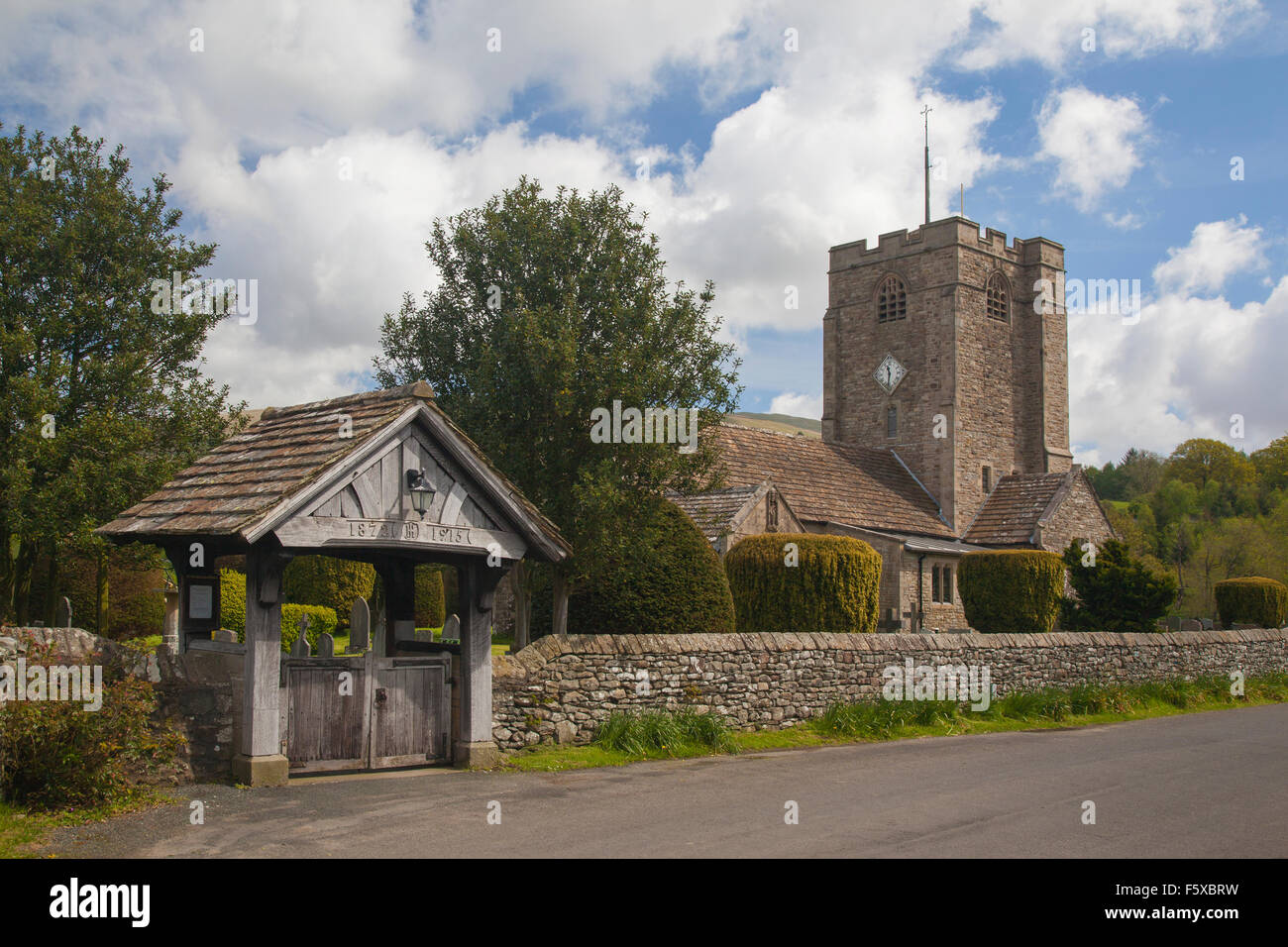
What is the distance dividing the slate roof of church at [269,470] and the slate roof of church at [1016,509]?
101 feet

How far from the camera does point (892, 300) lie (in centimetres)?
4559

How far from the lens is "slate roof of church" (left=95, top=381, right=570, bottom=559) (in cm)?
1117

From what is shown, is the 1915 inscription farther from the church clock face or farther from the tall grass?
the church clock face

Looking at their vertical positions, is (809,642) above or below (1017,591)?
below

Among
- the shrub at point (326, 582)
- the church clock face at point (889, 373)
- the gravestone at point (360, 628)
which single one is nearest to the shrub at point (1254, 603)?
the church clock face at point (889, 373)

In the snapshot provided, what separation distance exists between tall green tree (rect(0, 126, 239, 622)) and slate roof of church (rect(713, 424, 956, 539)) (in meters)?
16.6

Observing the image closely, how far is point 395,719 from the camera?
40.0 ft

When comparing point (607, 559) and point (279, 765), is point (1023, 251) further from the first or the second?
point (279, 765)

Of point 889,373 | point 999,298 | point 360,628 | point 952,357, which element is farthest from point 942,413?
point 360,628

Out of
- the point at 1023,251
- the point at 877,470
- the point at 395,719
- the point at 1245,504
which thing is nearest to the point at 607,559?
the point at 395,719

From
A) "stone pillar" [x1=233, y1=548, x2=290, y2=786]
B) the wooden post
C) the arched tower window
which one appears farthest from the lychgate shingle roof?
the arched tower window

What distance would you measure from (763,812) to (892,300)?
37.9m

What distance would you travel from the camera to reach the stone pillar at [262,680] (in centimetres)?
1095

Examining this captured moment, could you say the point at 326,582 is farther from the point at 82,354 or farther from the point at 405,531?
the point at 405,531
